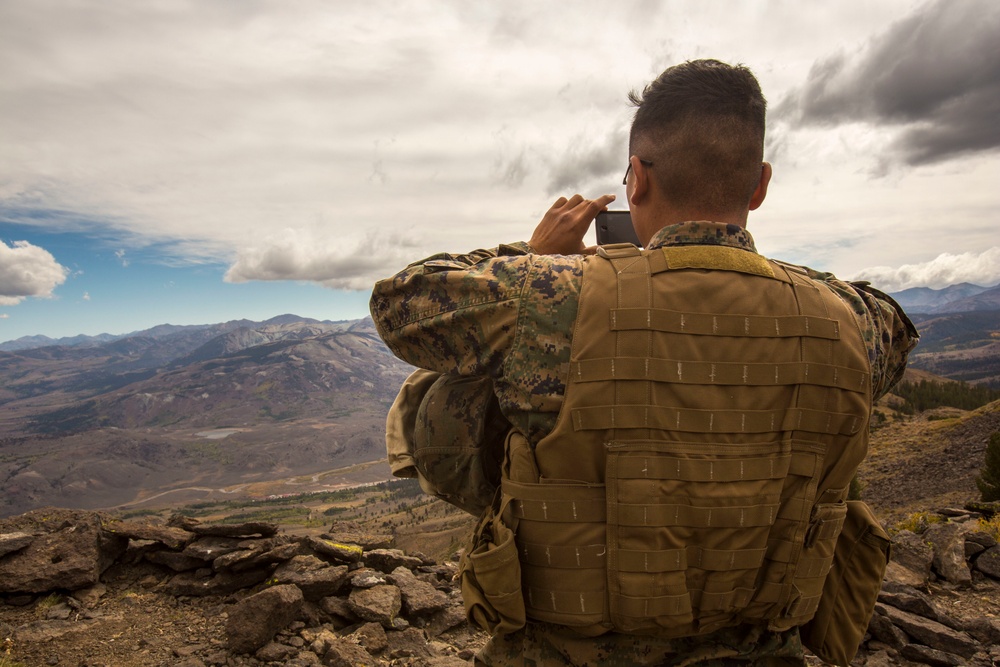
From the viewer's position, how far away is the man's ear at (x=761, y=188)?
2.96 m

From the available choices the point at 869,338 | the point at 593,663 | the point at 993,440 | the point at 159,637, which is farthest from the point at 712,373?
the point at 993,440

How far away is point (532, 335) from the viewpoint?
99.2 inches

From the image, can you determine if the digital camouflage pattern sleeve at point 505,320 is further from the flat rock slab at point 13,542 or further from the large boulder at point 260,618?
the flat rock slab at point 13,542

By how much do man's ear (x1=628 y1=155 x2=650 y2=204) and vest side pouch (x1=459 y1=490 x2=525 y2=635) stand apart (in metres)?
1.81

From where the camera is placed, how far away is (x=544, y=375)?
2496mm

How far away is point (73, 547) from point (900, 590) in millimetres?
14388

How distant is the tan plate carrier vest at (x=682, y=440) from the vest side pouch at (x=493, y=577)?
11 cm

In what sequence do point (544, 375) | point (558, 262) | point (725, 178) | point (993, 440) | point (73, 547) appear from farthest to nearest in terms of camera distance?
point (993, 440)
point (73, 547)
point (725, 178)
point (558, 262)
point (544, 375)

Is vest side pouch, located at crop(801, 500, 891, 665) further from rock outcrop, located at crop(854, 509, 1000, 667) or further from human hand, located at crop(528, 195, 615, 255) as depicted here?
rock outcrop, located at crop(854, 509, 1000, 667)

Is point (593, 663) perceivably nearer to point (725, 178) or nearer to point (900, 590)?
point (725, 178)

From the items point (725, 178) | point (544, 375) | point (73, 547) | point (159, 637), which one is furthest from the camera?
point (73, 547)

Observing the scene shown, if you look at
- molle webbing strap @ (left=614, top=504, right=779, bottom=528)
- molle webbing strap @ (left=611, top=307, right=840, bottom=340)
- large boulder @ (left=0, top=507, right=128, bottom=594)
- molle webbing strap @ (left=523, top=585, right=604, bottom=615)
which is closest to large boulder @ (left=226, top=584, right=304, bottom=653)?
large boulder @ (left=0, top=507, right=128, bottom=594)

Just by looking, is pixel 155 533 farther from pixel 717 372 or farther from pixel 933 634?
pixel 933 634

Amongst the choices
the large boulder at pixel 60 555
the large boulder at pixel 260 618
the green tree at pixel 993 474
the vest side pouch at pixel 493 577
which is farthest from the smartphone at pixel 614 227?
the green tree at pixel 993 474
